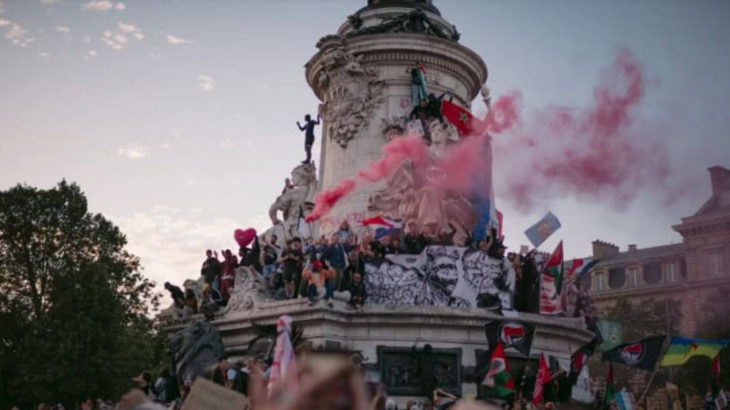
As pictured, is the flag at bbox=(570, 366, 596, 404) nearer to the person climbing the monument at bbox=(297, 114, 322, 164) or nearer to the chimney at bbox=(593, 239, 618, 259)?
the person climbing the monument at bbox=(297, 114, 322, 164)

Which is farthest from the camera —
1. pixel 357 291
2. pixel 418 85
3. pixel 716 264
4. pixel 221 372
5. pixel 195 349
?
pixel 716 264

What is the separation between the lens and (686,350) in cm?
2197

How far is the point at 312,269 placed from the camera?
23859mm

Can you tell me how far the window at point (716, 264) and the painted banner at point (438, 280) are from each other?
1278 inches

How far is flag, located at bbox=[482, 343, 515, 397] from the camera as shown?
2255cm

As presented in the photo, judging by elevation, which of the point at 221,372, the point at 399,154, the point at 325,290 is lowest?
the point at 221,372

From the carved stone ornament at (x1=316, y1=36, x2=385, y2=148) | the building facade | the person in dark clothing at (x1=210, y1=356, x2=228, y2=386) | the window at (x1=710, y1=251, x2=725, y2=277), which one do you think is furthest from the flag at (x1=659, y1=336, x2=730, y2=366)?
the window at (x1=710, y1=251, x2=725, y2=277)

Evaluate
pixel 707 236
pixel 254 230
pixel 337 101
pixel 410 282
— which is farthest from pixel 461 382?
pixel 707 236

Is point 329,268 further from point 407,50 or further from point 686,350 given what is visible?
point 407,50

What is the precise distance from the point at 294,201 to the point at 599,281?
137 ft

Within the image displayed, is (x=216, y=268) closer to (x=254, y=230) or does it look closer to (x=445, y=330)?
(x=254, y=230)

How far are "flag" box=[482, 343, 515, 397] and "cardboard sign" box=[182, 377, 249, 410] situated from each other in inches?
550

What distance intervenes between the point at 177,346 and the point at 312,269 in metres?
4.41

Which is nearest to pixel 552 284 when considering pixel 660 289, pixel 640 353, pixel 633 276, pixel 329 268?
pixel 640 353
